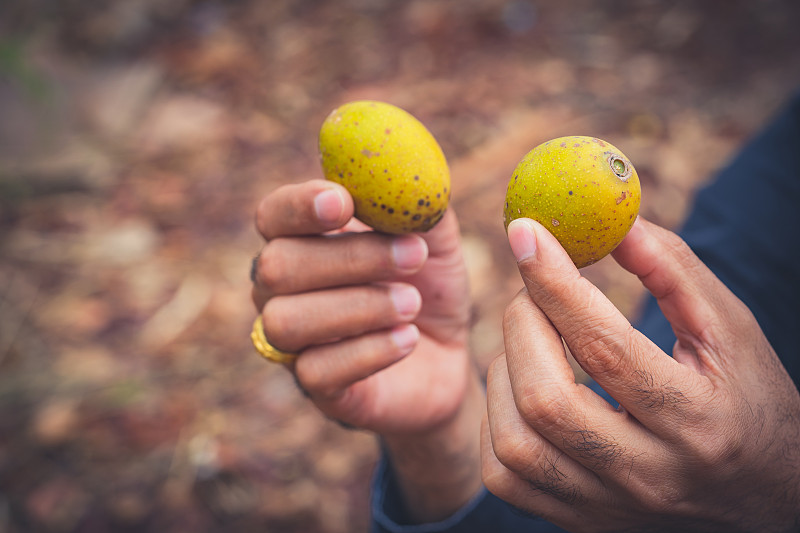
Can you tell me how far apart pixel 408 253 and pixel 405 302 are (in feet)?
0.52

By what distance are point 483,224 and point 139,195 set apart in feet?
9.11

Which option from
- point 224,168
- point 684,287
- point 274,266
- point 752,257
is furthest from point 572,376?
point 224,168

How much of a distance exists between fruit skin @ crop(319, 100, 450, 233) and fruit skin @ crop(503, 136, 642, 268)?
30cm

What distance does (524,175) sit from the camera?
1444 millimetres

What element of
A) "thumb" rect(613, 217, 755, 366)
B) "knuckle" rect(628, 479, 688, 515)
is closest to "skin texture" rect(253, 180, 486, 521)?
"thumb" rect(613, 217, 755, 366)

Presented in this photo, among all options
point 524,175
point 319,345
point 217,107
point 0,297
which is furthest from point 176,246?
point 524,175

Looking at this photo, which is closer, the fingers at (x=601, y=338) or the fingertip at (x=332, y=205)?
the fingers at (x=601, y=338)

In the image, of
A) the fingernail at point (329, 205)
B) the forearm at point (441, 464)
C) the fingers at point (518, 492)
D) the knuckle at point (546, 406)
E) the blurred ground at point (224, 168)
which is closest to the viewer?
the knuckle at point (546, 406)

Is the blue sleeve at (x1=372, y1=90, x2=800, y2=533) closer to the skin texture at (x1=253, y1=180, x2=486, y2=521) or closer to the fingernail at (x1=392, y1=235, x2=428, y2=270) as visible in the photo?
the skin texture at (x1=253, y1=180, x2=486, y2=521)

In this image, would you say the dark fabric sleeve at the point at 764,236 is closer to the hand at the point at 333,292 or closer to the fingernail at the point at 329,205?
the hand at the point at 333,292

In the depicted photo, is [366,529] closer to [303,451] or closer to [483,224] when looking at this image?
[303,451]

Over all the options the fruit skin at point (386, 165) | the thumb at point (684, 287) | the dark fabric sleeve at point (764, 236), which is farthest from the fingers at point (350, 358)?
the dark fabric sleeve at point (764, 236)

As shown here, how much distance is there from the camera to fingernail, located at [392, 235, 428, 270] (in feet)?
5.32

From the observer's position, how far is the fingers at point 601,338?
3.83 feet
